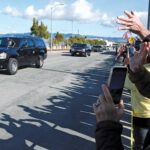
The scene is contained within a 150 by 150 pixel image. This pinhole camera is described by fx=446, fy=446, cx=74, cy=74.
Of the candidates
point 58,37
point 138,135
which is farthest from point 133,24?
point 58,37

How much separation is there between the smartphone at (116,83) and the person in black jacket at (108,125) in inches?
1.1

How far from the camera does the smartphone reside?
2296 millimetres

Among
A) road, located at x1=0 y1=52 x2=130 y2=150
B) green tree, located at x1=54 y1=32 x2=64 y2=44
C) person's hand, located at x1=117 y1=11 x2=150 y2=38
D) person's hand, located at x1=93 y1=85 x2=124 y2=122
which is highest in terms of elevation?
person's hand, located at x1=117 y1=11 x2=150 y2=38

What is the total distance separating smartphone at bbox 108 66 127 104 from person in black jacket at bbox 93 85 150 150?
0.09ft

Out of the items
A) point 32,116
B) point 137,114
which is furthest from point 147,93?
point 32,116

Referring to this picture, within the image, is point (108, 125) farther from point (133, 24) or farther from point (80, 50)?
point (80, 50)

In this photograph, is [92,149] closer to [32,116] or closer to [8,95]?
[32,116]

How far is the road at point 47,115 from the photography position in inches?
292

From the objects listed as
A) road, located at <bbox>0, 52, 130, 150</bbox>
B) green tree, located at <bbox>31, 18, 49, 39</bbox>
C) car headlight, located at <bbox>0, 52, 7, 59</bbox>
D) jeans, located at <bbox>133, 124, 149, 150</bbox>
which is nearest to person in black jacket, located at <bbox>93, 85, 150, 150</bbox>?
jeans, located at <bbox>133, 124, 149, 150</bbox>

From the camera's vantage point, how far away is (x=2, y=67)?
61.6 ft

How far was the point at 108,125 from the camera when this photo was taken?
2242mm

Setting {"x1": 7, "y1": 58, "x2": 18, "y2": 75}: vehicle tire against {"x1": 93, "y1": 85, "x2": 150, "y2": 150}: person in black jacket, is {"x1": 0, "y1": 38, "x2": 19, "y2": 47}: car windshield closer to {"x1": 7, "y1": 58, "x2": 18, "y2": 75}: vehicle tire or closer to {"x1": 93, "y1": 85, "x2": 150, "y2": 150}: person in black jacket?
{"x1": 7, "y1": 58, "x2": 18, "y2": 75}: vehicle tire

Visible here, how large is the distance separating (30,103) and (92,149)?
15.5 feet

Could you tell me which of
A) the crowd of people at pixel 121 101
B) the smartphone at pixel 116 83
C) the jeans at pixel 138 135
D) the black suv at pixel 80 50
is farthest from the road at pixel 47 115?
the black suv at pixel 80 50
